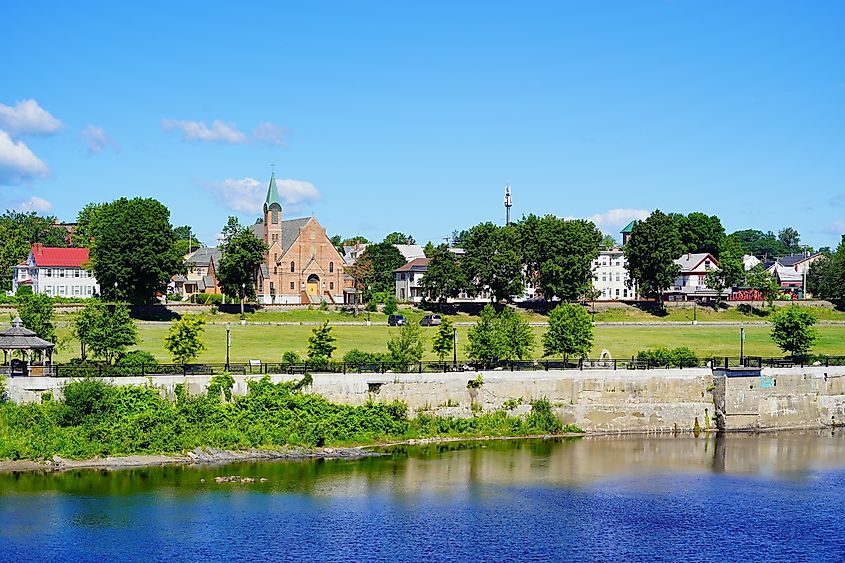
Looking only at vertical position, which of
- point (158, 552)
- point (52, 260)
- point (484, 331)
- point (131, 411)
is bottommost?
point (158, 552)

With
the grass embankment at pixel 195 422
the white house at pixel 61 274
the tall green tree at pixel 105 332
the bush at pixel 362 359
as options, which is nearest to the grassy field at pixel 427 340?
the tall green tree at pixel 105 332

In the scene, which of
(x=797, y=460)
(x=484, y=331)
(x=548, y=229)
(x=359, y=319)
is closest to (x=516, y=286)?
(x=548, y=229)

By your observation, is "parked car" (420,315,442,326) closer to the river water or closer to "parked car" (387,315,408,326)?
"parked car" (387,315,408,326)

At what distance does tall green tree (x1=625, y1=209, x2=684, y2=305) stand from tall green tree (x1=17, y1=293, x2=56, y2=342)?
70472mm

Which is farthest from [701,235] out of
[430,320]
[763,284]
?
[430,320]

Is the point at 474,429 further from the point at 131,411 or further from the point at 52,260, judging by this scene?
the point at 52,260

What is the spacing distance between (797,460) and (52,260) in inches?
3792

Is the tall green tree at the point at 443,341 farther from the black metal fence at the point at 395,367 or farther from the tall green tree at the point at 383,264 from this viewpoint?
the tall green tree at the point at 383,264

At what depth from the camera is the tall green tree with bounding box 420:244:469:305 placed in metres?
111

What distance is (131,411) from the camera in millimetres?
52219

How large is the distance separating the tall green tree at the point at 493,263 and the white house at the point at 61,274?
4496cm

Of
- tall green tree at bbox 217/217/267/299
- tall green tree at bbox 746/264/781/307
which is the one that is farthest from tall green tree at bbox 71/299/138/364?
tall green tree at bbox 746/264/781/307

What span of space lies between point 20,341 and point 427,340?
3507 centimetres

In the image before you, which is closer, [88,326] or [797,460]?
[797,460]
